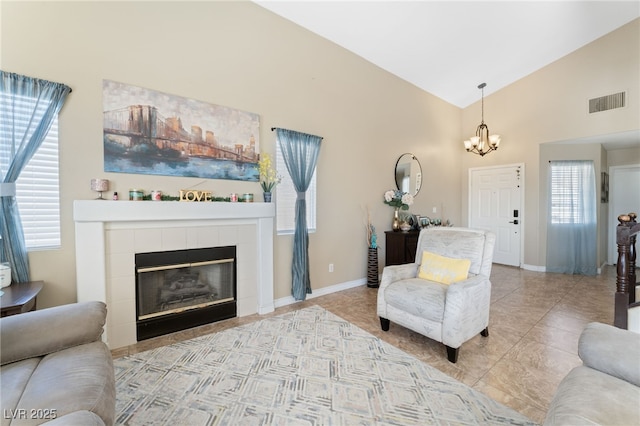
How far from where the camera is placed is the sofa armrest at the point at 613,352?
42.7 inches

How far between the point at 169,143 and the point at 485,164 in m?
6.03

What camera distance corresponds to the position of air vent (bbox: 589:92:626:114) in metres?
3.95

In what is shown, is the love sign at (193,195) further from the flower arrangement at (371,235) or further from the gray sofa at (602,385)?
the gray sofa at (602,385)

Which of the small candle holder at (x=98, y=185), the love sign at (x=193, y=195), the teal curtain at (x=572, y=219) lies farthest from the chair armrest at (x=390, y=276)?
the teal curtain at (x=572, y=219)

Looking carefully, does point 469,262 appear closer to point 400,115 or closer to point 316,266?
point 316,266

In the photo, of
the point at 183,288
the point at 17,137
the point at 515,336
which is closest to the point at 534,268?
the point at 515,336

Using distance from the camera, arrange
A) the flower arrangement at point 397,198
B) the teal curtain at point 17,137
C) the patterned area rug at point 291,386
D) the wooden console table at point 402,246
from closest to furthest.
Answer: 1. the patterned area rug at point 291,386
2. the teal curtain at point 17,137
3. the wooden console table at point 402,246
4. the flower arrangement at point 397,198

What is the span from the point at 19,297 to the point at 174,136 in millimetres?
1688

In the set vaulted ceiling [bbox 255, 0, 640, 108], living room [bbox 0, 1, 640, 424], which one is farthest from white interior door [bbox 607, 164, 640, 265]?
vaulted ceiling [bbox 255, 0, 640, 108]

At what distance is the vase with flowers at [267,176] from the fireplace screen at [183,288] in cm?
74

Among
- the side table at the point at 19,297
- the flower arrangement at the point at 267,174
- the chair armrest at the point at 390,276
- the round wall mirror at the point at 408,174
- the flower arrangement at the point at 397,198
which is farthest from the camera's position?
the round wall mirror at the point at 408,174

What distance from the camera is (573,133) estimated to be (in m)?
4.43

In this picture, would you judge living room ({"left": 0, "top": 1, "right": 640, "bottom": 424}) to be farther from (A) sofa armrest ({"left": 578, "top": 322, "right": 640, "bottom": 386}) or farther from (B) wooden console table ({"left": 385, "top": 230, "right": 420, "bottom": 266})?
(A) sofa armrest ({"left": 578, "top": 322, "right": 640, "bottom": 386})

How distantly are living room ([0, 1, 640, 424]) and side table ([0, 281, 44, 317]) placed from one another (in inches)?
5.8
